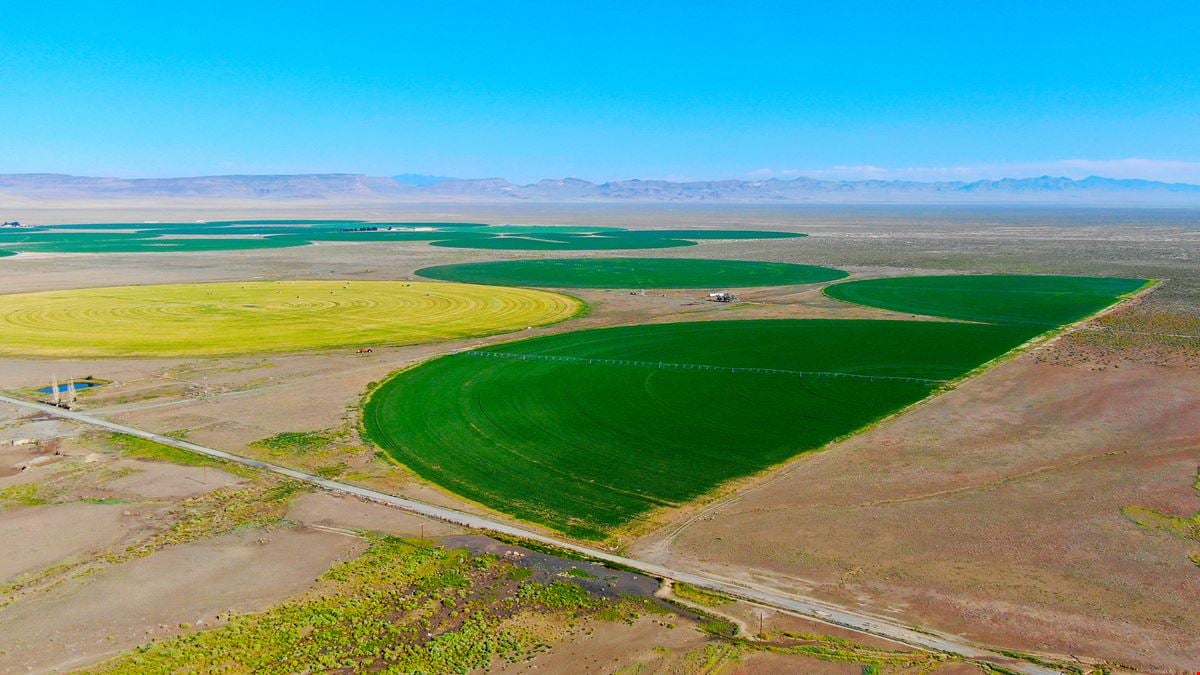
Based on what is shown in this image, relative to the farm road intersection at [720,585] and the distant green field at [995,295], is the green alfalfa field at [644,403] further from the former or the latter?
the distant green field at [995,295]

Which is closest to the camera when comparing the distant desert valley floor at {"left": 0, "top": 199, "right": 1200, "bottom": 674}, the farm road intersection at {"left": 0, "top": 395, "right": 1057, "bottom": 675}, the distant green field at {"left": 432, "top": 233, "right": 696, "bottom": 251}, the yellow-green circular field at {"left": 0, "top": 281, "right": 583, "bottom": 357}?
the farm road intersection at {"left": 0, "top": 395, "right": 1057, "bottom": 675}

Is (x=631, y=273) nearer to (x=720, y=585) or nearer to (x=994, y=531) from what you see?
(x=994, y=531)

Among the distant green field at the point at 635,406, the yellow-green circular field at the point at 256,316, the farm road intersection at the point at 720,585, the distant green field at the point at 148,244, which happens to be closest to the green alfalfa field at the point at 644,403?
the distant green field at the point at 635,406

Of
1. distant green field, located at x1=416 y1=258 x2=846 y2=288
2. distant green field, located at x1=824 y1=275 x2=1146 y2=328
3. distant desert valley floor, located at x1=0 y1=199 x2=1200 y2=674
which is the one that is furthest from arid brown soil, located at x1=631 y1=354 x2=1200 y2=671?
distant green field, located at x1=416 y1=258 x2=846 y2=288

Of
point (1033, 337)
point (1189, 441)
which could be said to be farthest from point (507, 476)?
point (1033, 337)

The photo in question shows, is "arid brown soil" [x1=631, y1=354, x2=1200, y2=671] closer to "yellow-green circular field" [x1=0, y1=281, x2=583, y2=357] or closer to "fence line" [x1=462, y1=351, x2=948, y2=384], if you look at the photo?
"fence line" [x1=462, y1=351, x2=948, y2=384]

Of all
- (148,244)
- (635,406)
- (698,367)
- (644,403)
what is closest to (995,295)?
(698,367)

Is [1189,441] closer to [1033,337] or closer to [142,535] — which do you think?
[1033,337]
